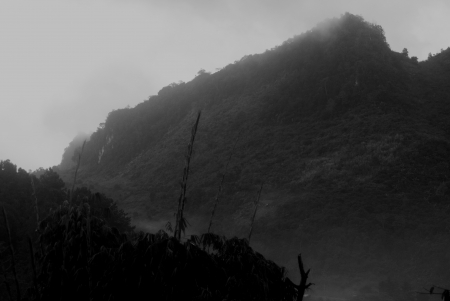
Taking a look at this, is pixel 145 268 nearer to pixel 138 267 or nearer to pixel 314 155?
pixel 138 267

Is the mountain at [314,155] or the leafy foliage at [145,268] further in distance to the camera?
the mountain at [314,155]

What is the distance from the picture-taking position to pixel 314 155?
65.4 meters

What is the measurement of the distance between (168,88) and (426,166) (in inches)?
2321

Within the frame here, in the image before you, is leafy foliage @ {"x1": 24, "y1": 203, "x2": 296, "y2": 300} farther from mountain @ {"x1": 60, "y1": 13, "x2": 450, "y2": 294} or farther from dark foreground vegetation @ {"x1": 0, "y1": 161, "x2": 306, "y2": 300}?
mountain @ {"x1": 60, "y1": 13, "x2": 450, "y2": 294}

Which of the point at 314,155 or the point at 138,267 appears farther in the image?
the point at 314,155

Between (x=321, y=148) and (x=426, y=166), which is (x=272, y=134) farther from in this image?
(x=426, y=166)

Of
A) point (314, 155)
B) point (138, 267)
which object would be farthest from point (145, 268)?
point (314, 155)

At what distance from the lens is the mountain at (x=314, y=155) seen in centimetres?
4488

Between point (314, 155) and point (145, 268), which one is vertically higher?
point (314, 155)

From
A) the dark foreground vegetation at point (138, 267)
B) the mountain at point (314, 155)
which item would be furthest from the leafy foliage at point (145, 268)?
the mountain at point (314, 155)

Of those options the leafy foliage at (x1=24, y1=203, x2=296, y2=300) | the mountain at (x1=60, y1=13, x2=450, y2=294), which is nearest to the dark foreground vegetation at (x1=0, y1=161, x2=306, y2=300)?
the leafy foliage at (x1=24, y1=203, x2=296, y2=300)

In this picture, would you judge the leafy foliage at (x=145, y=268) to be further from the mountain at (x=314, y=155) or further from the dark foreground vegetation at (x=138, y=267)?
the mountain at (x=314, y=155)

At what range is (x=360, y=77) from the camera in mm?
78875

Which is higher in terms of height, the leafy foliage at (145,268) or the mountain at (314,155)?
the mountain at (314,155)
